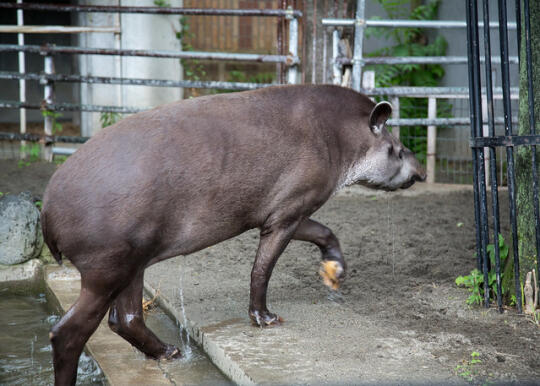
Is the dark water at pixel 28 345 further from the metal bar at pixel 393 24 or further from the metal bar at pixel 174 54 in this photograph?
the metal bar at pixel 393 24

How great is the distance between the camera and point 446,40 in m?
11.9

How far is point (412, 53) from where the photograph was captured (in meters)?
11.7

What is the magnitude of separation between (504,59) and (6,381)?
3.34 meters

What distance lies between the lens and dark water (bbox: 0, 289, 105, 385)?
12.9 ft

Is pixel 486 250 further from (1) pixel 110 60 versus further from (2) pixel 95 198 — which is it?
(1) pixel 110 60

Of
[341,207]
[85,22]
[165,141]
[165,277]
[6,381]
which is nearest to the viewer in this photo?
[165,141]

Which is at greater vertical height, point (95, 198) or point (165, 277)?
point (95, 198)

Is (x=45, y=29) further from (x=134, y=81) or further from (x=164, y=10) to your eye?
(x=164, y=10)

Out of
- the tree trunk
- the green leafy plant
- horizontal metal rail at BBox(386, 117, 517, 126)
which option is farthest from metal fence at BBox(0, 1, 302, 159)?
the green leafy plant

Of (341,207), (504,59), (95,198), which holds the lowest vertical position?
(341,207)

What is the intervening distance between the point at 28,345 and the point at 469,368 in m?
2.61

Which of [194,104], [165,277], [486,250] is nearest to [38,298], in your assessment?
[165,277]

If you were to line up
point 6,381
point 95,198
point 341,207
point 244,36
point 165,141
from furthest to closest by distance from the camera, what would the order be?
1. point 244,36
2. point 341,207
3. point 6,381
4. point 165,141
5. point 95,198

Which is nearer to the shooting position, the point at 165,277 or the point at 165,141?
the point at 165,141
